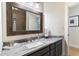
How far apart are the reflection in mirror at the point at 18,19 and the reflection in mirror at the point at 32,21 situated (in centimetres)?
6

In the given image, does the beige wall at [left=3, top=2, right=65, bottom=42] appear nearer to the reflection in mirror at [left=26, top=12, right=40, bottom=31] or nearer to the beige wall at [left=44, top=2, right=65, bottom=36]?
the beige wall at [left=44, top=2, right=65, bottom=36]

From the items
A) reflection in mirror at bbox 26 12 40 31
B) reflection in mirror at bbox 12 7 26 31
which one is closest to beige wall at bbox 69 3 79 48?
reflection in mirror at bbox 26 12 40 31

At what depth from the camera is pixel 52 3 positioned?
169 centimetres

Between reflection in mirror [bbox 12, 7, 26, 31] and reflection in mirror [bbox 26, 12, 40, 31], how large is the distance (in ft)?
0.21

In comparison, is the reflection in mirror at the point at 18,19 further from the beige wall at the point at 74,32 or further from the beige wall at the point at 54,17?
the beige wall at the point at 74,32

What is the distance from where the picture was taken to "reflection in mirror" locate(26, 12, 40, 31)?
1.90 m

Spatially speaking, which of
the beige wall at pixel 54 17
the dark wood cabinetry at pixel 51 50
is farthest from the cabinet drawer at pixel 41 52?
the beige wall at pixel 54 17

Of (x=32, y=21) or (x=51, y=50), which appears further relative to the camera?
(x=32, y=21)

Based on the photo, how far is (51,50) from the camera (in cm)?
174

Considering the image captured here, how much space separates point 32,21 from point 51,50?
1.81ft

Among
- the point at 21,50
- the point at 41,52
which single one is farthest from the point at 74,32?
the point at 21,50

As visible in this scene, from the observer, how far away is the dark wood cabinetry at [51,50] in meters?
1.64

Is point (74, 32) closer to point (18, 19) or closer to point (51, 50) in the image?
point (51, 50)

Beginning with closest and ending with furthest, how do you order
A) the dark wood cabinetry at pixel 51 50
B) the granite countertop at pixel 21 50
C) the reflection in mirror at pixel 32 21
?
the granite countertop at pixel 21 50 < the dark wood cabinetry at pixel 51 50 < the reflection in mirror at pixel 32 21
